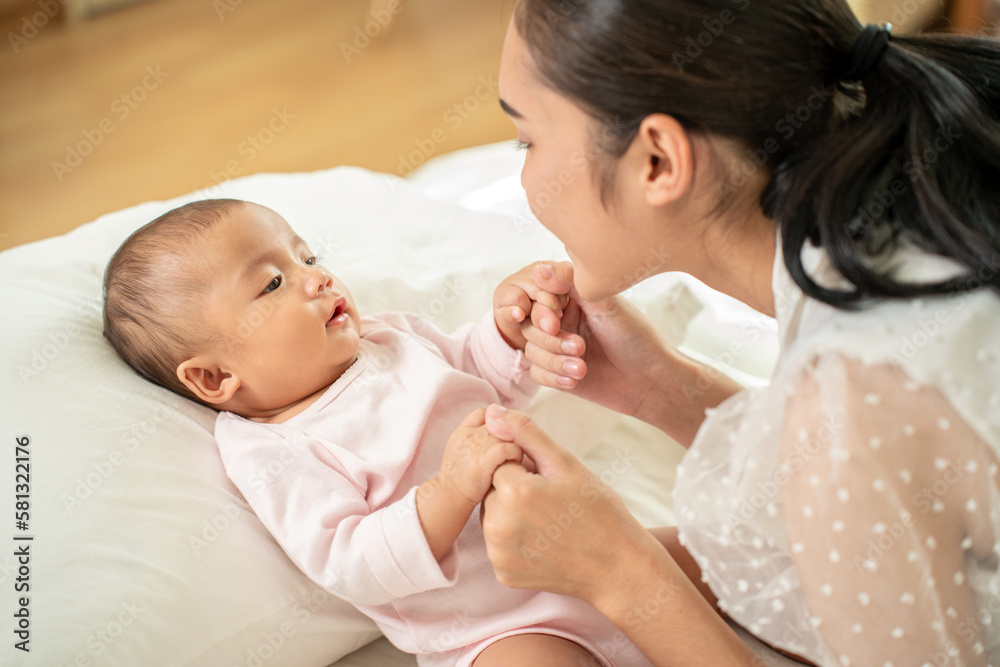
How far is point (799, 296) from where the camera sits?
92cm

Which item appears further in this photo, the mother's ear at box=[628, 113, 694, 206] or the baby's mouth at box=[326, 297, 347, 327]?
the baby's mouth at box=[326, 297, 347, 327]

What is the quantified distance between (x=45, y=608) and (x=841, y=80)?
1031 mm

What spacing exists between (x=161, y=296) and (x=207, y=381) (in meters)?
0.13

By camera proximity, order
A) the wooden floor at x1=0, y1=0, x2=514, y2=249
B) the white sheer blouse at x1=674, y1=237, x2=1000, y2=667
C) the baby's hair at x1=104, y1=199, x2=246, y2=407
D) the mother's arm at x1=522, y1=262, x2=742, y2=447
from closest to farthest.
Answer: the white sheer blouse at x1=674, y1=237, x2=1000, y2=667
the baby's hair at x1=104, y1=199, x2=246, y2=407
the mother's arm at x1=522, y1=262, x2=742, y2=447
the wooden floor at x1=0, y1=0, x2=514, y2=249

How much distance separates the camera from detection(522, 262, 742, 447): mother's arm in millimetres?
1271

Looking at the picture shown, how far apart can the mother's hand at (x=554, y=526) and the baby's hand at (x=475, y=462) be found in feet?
0.03

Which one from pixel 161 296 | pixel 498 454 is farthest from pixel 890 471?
pixel 161 296

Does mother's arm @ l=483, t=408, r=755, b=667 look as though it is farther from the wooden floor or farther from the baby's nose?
the wooden floor

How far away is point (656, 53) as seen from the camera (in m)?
0.86

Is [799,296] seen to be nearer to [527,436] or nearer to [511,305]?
[527,436]

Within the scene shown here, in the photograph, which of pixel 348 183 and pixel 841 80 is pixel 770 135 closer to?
pixel 841 80

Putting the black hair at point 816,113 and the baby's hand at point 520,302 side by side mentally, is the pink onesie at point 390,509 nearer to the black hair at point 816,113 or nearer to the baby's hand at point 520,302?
the baby's hand at point 520,302

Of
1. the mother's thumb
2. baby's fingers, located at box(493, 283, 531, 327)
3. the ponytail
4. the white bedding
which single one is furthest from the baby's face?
the ponytail

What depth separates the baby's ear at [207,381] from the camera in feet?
3.86
